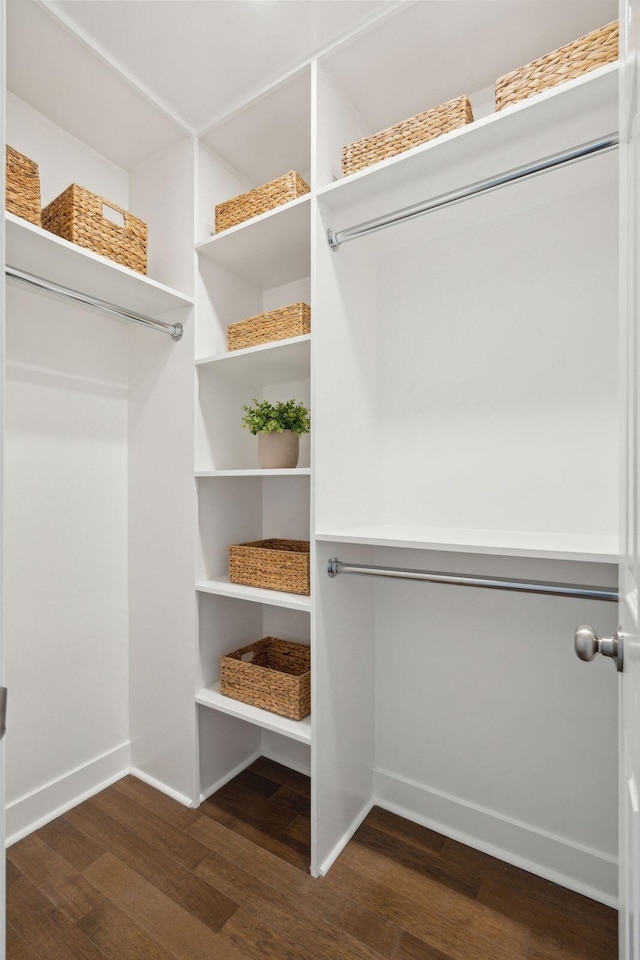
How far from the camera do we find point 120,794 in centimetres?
188

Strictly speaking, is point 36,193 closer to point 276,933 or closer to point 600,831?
point 276,933

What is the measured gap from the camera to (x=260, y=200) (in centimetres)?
168

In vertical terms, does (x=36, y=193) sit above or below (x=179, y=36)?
below

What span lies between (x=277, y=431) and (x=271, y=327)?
0.37 meters

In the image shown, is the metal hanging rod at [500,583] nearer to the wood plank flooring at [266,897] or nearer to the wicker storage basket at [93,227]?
the wood plank flooring at [266,897]

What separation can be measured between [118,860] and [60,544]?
1083 millimetres

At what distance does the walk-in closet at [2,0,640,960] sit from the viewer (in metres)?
1.38

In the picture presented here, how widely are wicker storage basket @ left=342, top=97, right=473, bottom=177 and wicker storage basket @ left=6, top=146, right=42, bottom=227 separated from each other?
3.11 ft

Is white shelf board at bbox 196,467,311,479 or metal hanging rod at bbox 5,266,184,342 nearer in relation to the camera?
metal hanging rod at bbox 5,266,184,342

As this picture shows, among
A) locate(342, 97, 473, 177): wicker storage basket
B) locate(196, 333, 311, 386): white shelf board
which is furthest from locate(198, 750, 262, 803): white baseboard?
locate(342, 97, 473, 177): wicker storage basket

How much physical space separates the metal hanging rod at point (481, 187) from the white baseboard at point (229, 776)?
208 cm

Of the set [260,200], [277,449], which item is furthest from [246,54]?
[277,449]

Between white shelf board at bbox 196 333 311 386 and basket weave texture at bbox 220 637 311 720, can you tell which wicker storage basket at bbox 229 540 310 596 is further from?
white shelf board at bbox 196 333 311 386

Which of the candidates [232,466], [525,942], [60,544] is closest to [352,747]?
[525,942]
